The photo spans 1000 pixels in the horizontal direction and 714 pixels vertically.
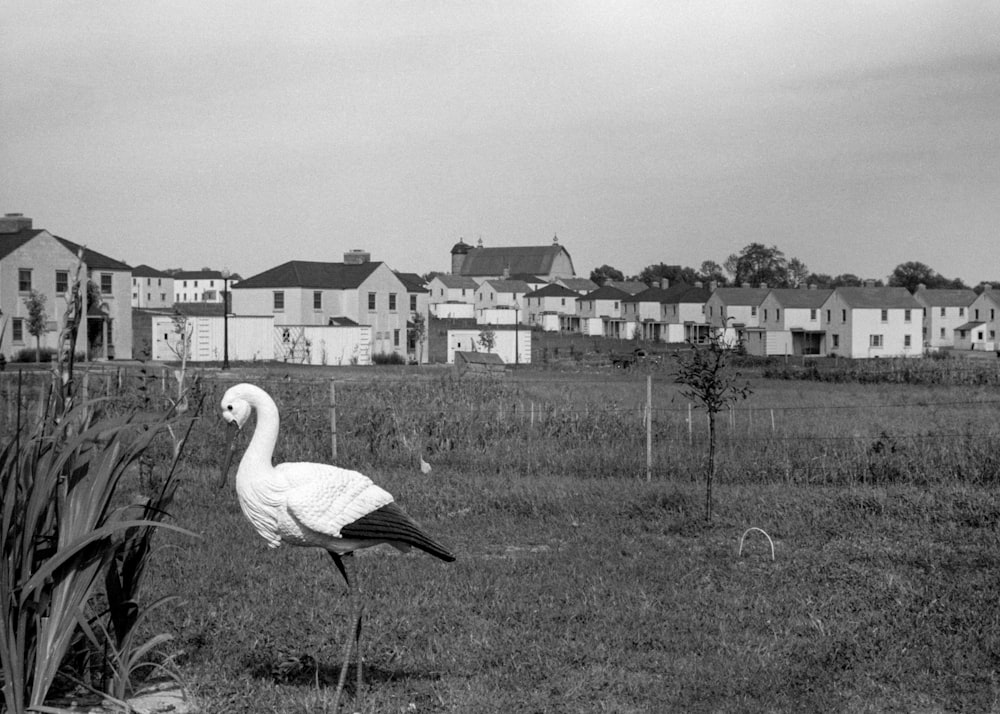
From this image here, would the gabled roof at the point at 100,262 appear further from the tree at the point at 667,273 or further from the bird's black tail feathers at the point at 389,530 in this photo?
the tree at the point at 667,273

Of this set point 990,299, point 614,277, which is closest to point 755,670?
point 990,299

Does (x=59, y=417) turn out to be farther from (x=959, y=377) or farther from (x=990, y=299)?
(x=990, y=299)

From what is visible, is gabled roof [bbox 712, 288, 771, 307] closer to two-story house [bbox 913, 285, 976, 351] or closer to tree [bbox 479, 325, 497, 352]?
two-story house [bbox 913, 285, 976, 351]

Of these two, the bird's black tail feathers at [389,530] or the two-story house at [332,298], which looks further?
the two-story house at [332,298]

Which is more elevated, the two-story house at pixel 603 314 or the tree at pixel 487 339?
the two-story house at pixel 603 314

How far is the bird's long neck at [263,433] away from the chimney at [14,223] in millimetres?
50032

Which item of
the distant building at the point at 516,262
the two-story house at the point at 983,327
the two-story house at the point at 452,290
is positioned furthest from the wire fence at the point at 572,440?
the distant building at the point at 516,262

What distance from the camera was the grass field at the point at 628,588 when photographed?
21.0 ft

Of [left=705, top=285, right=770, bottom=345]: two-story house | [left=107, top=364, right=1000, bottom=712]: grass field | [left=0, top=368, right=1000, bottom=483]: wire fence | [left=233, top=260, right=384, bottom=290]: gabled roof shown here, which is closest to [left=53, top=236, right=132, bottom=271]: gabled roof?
[left=233, top=260, right=384, bottom=290]: gabled roof

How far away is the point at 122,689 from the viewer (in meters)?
5.39

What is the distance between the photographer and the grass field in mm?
6414

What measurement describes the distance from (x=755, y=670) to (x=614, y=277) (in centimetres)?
15153

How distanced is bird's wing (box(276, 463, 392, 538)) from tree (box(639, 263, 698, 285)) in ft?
440

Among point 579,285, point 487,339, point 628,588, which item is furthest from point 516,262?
point 628,588
